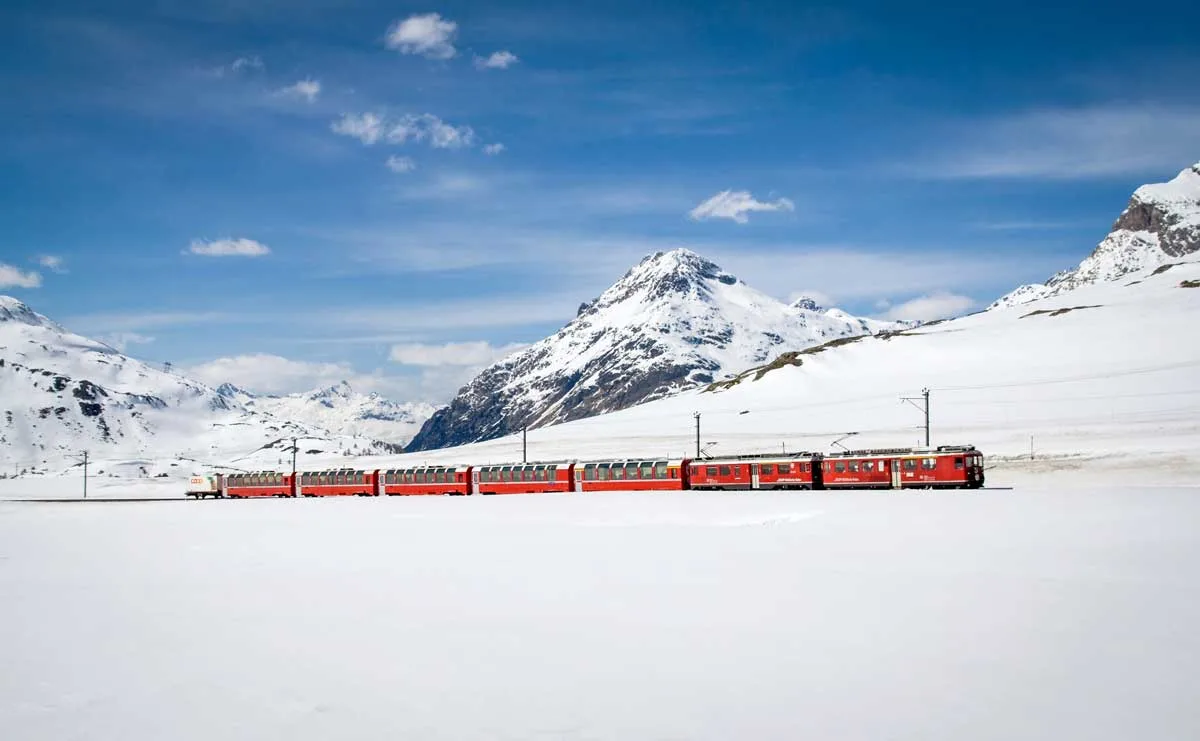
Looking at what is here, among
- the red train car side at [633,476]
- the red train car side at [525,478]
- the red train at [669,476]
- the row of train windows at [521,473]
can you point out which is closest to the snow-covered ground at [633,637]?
the red train at [669,476]

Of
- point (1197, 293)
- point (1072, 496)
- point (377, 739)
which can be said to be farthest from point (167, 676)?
point (1197, 293)

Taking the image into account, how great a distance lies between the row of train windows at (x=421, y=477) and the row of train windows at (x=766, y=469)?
2744 cm

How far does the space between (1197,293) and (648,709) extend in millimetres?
206375

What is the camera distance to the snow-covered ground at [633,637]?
13797 millimetres

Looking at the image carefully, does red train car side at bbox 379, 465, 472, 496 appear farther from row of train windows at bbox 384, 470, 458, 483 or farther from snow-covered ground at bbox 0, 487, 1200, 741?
snow-covered ground at bbox 0, 487, 1200, 741

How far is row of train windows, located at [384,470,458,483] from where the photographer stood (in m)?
86.4

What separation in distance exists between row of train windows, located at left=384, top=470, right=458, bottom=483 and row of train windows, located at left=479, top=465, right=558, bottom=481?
138 inches

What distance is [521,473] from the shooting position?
3216 inches

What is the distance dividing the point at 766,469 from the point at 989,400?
76272mm

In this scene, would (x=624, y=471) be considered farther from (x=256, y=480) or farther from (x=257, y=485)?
(x=256, y=480)


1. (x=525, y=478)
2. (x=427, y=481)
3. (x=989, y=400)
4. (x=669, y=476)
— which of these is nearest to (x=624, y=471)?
(x=669, y=476)

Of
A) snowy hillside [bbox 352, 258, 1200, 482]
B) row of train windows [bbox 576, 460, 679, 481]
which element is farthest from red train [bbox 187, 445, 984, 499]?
snowy hillside [bbox 352, 258, 1200, 482]

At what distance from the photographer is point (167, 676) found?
54.5ft

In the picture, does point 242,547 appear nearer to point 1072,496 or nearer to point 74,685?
point 74,685
